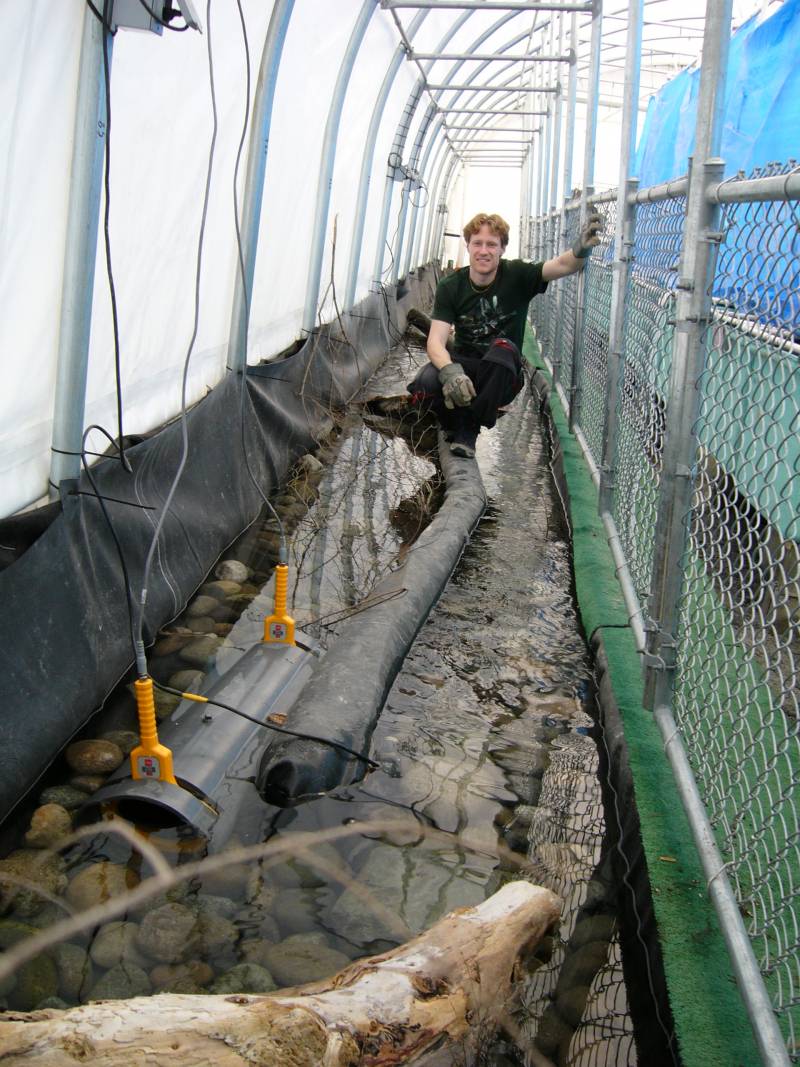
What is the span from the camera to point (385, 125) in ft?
33.6

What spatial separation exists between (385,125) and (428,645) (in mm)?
7998

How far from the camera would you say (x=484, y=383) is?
6.17 metres

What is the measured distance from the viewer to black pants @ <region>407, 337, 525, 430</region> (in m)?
6.07

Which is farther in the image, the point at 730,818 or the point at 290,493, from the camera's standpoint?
the point at 290,493

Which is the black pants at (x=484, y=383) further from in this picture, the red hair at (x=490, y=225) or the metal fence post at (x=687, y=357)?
the metal fence post at (x=687, y=357)

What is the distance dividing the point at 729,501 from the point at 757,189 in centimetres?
218

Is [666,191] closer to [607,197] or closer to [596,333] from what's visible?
[607,197]

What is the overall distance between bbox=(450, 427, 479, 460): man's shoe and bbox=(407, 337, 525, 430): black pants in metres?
0.05

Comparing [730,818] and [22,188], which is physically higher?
[22,188]

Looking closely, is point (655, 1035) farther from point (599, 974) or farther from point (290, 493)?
point (290, 493)

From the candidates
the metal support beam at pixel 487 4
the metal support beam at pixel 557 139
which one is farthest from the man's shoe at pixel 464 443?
the metal support beam at pixel 557 139

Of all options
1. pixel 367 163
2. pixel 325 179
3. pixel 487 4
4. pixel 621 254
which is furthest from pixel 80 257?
pixel 367 163

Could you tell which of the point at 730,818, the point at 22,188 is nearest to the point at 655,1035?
the point at 730,818

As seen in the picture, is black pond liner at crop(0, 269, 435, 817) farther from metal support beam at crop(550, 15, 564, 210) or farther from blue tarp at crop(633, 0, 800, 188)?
metal support beam at crop(550, 15, 564, 210)
